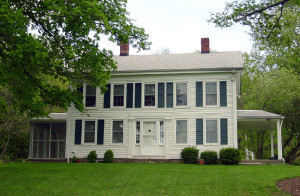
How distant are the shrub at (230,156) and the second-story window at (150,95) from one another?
498 cm

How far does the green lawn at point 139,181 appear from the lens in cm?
1248

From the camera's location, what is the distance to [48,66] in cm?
1561

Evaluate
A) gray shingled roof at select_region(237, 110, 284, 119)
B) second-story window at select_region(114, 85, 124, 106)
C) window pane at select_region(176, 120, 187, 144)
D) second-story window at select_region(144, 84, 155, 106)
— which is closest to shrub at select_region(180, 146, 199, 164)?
window pane at select_region(176, 120, 187, 144)

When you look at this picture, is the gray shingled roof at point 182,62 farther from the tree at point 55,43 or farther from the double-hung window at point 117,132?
the tree at point 55,43

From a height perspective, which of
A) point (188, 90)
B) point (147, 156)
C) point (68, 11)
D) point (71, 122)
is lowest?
point (147, 156)

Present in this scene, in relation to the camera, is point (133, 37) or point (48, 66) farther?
point (133, 37)

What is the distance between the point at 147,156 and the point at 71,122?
4.99m

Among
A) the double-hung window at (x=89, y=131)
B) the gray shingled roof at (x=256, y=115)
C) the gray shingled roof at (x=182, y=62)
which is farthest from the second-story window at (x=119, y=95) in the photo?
the gray shingled roof at (x=256, y=115)

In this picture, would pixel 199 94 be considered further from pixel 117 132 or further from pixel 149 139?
pixel 117 132

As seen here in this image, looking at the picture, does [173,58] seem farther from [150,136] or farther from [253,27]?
[253,27]

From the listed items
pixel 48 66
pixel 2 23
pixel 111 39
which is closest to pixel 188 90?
pixel 111 39

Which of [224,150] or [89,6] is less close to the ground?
[89,6]

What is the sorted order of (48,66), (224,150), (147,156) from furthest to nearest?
1. (147,156)
2. (224,150)
3. (48,66)

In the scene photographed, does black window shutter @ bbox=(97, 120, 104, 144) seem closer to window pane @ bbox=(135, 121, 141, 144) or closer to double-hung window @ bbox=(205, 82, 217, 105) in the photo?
window pane @ bbox=(135, 121, 141, 144)
